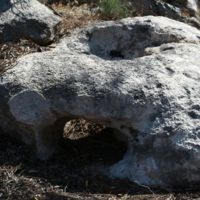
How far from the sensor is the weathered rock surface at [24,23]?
4508 mm

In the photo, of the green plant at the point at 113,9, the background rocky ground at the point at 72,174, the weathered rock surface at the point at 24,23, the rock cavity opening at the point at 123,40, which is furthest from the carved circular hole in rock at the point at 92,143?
the green plant at the point at 113,9

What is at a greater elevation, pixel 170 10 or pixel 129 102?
pixel 129 102

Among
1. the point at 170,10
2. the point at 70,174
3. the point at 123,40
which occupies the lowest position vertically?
the point at 170,10

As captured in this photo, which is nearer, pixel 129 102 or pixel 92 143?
pixel 129 102

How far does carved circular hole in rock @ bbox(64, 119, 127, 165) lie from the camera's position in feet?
11.6

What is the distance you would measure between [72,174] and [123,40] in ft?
3.38

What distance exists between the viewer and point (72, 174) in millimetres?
3369

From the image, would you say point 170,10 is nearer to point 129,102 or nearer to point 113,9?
point 113,9

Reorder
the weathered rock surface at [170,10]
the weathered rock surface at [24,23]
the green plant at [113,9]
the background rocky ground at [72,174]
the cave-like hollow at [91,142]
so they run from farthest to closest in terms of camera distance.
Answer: the weathered rock surface at [170,10]
the green plant at [113,9]
the weathered rock surface at [24,23]
the cave-like hollow at [91,142]
the background rocky ground at [72,174]

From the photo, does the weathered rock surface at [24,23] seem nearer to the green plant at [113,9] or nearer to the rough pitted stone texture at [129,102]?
the green plant at [113,9]

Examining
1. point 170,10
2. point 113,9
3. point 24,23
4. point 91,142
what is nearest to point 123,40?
point 91,142

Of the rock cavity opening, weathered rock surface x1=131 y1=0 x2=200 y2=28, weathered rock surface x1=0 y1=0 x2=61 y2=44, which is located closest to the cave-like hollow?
the rock cavity opening

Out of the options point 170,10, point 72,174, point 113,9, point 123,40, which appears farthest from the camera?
point 170,10

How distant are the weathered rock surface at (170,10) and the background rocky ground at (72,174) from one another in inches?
83.1
